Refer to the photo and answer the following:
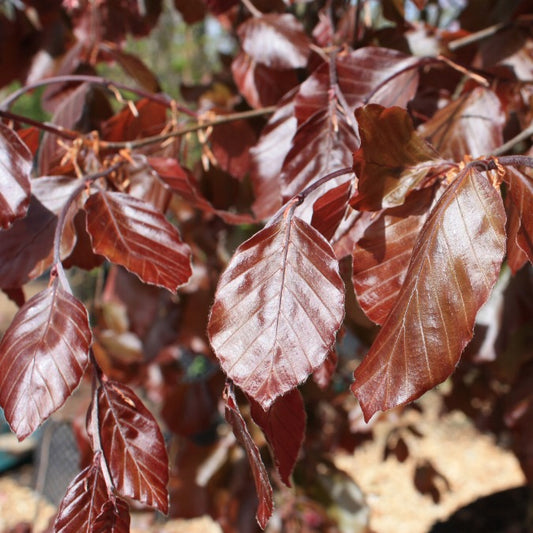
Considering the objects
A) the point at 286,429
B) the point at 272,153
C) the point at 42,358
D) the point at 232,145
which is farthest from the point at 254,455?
the point at 232,145

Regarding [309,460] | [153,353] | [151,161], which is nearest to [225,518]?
[309,460]

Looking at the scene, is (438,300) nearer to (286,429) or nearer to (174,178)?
(286,429)

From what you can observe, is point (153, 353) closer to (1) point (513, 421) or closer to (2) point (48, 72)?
(2) point (48, 72)

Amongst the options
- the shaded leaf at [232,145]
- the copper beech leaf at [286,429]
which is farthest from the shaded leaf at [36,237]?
the shaded leaf at [232,145]

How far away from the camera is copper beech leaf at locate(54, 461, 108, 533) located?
0.49m

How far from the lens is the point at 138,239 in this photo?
62 centimetres

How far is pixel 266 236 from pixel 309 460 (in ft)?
3.72

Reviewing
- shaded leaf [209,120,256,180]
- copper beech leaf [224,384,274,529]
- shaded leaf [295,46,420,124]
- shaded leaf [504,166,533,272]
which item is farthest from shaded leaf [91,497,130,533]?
shaded leaf [209,120,256,180]

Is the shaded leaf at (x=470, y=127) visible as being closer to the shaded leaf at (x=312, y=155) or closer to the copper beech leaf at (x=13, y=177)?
the shaded leaf at (x=312, y=155)

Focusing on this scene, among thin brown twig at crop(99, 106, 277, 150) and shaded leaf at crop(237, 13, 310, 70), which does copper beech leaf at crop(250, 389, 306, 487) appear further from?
shaded leaf at crop(237, 13, 310, 70)

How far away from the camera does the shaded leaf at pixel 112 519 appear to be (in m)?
0.48

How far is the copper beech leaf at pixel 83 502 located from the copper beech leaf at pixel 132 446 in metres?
0.02

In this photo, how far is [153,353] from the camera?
157 centimetres

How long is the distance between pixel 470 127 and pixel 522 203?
275 mm
